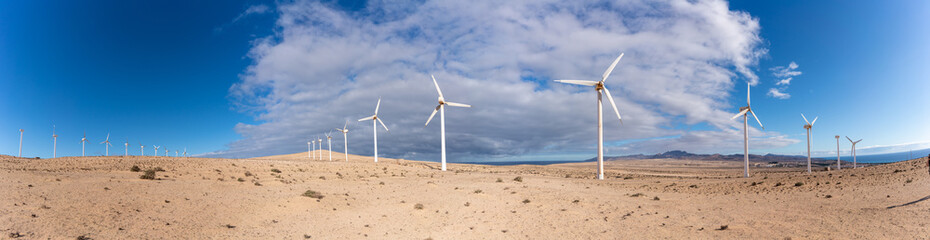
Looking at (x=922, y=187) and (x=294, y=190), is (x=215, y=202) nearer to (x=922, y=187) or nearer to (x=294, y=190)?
(x=294, y=190)

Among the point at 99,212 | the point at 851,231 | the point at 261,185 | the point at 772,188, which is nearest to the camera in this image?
the point at 851,231

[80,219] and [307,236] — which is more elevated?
[80,219]

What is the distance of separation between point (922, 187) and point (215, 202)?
3171cm

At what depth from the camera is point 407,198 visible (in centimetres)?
2367

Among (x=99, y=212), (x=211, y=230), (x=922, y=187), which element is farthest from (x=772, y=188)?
(x=99, y=212)

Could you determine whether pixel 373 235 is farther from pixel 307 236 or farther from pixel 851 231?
pixel 851 231

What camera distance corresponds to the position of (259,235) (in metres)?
14.8

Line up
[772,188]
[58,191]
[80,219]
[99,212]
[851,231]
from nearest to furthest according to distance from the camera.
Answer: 1. [851,231]
2. [80,219]
3. [99,212]
4. [58,191]
5. [772,188]

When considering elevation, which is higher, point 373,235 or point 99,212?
point 99,212

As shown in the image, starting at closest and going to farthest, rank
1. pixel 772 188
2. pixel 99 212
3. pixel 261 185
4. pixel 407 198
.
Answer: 1. pixel 99 212
2. pixel 772 188
3. pixel 407 198
4. pixel 261 185

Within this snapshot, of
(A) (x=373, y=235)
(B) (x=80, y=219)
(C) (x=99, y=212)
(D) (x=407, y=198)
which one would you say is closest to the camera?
(B) (x=80, y=219)

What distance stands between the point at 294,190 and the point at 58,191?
10.5 metres

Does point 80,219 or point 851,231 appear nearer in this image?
point 851,231

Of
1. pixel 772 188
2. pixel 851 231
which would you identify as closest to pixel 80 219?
pixel 851 231
